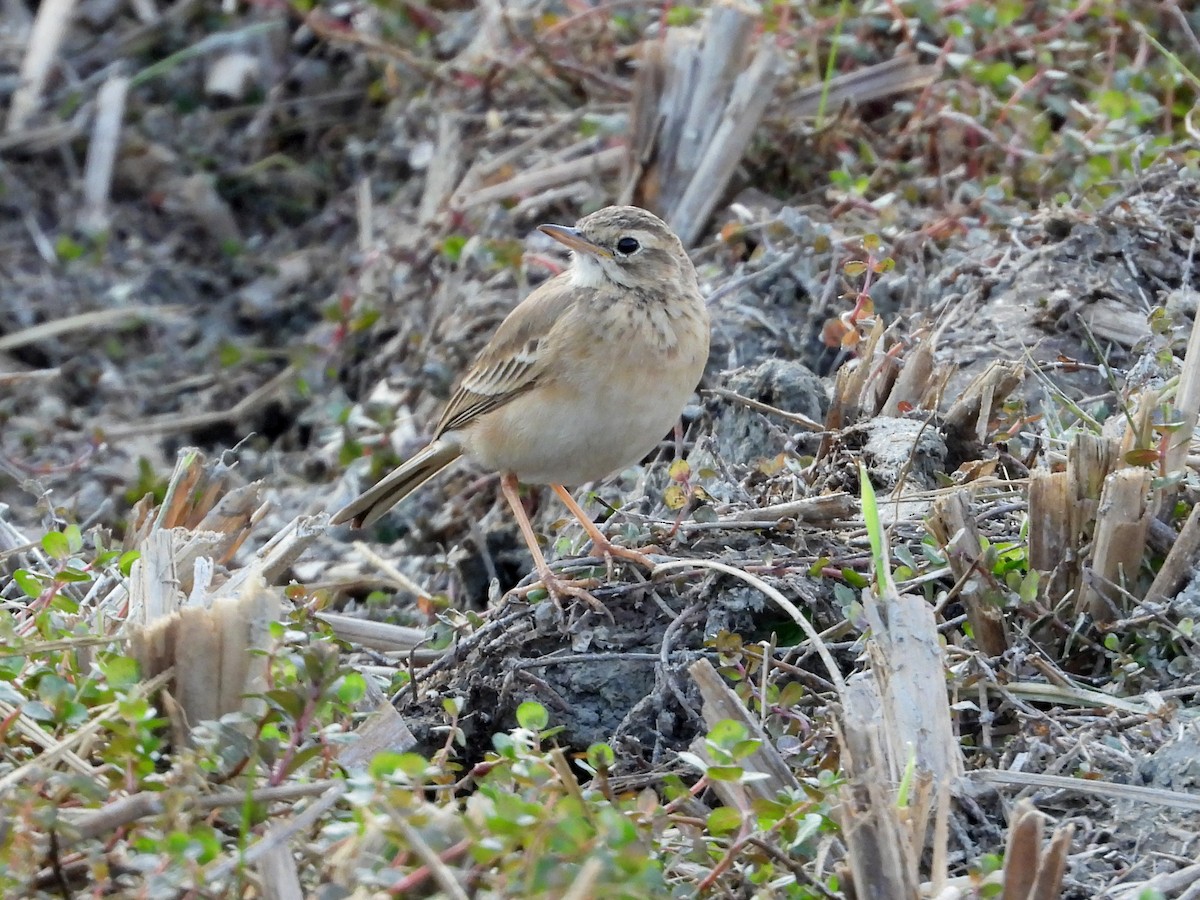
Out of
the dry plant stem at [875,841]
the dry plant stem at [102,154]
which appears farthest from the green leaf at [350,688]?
the dry plant stem at [102,154]

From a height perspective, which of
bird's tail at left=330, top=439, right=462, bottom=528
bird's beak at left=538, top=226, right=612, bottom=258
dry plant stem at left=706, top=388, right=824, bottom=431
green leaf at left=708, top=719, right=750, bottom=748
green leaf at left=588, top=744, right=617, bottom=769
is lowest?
bird's tail at left=330, top=439, right=462, bottom=528

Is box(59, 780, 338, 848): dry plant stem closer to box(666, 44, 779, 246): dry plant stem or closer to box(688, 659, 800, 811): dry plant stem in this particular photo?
box(688, 659, 800, 811): dry plant stem

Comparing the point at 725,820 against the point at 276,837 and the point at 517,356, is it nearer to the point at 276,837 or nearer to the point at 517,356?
the point at 276,837

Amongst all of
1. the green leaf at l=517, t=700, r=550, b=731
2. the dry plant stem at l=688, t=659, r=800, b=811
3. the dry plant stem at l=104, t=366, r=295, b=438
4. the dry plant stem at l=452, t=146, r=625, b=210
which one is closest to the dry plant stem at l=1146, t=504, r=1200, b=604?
the dry plant stem at l=688, t=659, r=800, b=811

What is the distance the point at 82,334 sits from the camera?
8.83 m

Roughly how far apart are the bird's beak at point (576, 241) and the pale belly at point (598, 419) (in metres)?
0.49

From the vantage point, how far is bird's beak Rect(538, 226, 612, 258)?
5.49 m

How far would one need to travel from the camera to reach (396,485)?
603cm

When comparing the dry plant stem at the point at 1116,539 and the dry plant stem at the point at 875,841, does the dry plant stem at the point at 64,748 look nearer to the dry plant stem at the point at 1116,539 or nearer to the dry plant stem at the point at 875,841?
the dry plant stem at the point at 875,841

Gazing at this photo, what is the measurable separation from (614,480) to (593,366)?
4.05 feet

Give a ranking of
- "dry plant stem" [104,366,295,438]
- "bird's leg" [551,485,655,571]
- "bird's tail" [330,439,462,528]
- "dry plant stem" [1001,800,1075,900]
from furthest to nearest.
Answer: "dry plant stem" [104,366,295,438]
"bird's tail" [330,439,462,528]
"bird's leg" [551,485,655,571]
"dry plant stem" [1001,800,1075,900]

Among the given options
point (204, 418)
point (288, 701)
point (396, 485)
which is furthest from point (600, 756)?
point (204, 418)

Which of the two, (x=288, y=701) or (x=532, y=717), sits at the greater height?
(x=288, y=701)

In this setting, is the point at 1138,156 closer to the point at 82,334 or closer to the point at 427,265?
the point at 427,265
